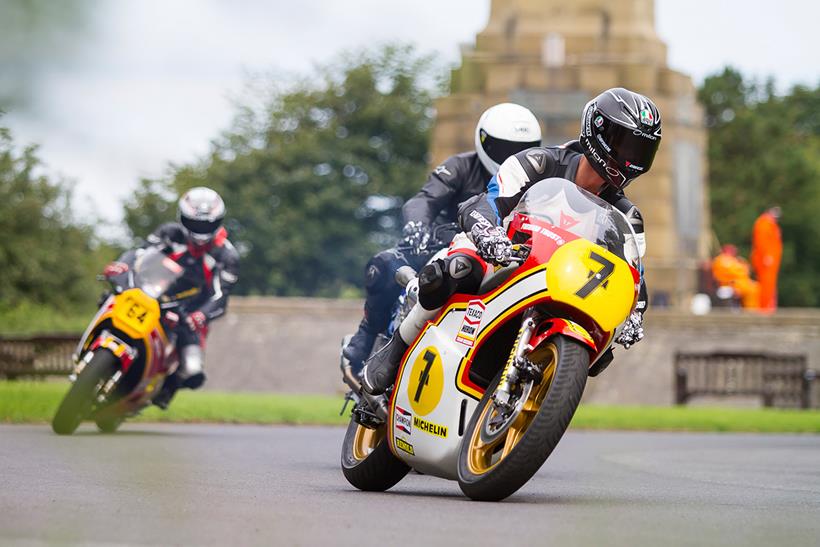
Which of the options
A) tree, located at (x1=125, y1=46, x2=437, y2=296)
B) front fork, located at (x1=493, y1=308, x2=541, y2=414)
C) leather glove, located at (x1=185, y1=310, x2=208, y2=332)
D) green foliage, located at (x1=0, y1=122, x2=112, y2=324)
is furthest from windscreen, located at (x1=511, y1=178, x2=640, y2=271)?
tree, located at (x1=125, y1=46, x2=437, y2=296)

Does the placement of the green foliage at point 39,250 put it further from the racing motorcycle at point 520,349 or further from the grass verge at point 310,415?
the racing motorcycle at point 520,349

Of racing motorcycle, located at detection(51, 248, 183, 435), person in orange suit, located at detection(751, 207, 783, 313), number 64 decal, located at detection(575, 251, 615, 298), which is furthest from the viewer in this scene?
person in orange suit, located at detection(751, 207, 783, 313)

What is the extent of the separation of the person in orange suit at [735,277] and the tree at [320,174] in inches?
780

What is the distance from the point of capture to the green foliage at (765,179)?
64.1 metres

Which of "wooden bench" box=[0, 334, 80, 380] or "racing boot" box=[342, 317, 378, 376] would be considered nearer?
"racing boot" box=[342, 317, 378, 376]

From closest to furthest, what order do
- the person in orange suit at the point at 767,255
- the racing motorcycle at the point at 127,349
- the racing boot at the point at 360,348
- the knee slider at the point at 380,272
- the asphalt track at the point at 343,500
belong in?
the asphalt track at the point at 343,500
the knee slider at the point at 380,272
the racing boot at the point at 360,348
the racing motorcycle at the point at 127,349
the person in orange suit at the point at 767,255

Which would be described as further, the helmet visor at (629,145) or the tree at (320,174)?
the tree at (320,174)

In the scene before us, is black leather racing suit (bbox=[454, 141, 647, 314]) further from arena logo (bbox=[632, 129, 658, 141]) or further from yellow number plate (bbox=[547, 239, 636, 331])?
yellow number plate (bbox=[547, 239, 636, 331])

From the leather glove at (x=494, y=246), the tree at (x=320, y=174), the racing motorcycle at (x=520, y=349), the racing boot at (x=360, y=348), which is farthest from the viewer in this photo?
the tree at (x=320, y=174)

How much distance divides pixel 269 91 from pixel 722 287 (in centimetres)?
3100

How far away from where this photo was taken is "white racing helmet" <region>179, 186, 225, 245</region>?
13680 millimetres

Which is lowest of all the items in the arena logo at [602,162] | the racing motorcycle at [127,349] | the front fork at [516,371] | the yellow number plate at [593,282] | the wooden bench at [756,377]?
the wooden bench at [756,377]

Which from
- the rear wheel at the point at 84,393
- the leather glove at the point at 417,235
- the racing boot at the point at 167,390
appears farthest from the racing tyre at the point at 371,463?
the racing boot at the point at 167,390

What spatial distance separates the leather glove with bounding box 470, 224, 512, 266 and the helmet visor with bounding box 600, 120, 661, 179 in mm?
721
